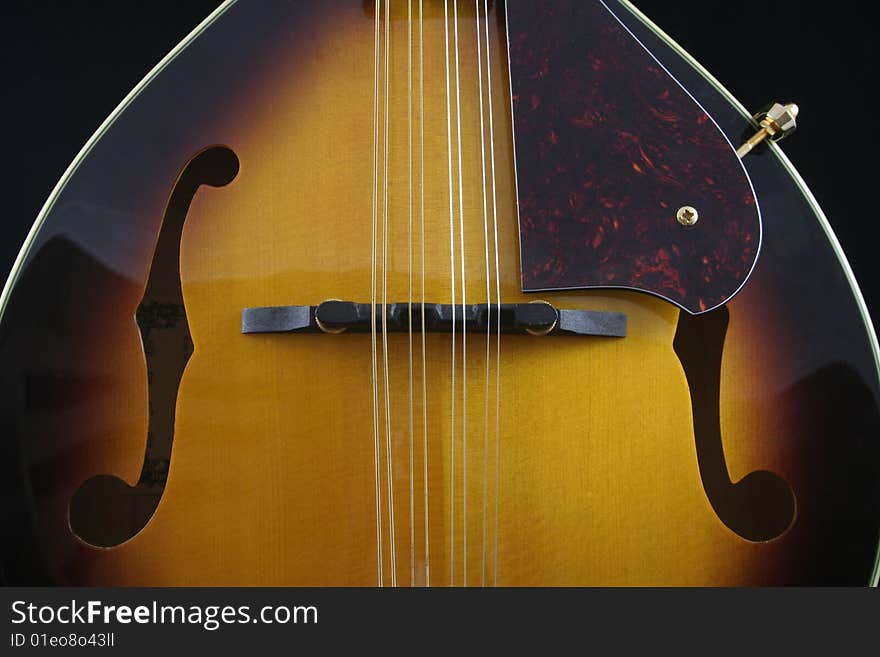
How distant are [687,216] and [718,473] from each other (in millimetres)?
199

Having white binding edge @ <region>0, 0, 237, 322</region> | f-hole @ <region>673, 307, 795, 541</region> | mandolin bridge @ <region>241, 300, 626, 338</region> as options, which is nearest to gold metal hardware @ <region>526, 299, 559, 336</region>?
mandolin bridge @ <region>241, 300, 626, 338</region>

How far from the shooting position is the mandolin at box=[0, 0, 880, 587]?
68cm

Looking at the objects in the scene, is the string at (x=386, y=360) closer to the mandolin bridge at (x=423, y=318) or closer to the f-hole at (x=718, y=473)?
the mandolin bridge at (x=423, y=318)

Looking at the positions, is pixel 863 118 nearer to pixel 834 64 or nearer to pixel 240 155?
pixel 834 64

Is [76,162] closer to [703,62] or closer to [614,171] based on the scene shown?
[614,171]

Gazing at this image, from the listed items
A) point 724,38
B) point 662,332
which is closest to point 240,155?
point 662,332

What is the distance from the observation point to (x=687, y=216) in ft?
2.33

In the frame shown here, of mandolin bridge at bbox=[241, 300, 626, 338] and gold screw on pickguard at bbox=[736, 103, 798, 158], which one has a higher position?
gold screw on pickguard at bbox=[736, 103, 798, 158]

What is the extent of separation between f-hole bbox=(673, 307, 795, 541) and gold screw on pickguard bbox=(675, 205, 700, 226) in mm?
72

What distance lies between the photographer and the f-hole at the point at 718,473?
0.71m

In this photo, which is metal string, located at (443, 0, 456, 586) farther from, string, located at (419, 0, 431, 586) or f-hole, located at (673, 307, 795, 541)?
f-hole, located at (673, 307, 795, 541)

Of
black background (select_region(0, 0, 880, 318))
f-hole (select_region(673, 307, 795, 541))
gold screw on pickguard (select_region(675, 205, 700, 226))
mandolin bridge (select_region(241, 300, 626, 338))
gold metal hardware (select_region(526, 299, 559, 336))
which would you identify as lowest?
f-hole (select_region(673, 307, 795, 541))
